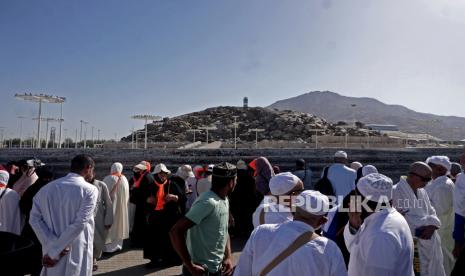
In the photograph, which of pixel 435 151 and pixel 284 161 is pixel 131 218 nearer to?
pixel 284 161

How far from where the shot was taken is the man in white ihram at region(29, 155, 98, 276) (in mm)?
3045

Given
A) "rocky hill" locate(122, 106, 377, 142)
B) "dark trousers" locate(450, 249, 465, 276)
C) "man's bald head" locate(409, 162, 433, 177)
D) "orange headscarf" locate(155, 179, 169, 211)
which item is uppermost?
"rocky hill" locate(122, 106, 377, 142)

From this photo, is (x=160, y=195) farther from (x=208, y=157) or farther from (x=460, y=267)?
(x=208, y=157)

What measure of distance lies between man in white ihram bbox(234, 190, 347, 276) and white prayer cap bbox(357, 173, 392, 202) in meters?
0.49

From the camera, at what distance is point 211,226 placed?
2615 millimetres

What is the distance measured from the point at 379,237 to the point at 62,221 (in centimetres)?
253

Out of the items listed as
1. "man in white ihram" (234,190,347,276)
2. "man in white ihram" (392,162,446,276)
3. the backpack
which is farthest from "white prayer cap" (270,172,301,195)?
the backpack

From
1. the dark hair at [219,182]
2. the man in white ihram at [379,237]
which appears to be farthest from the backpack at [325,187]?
the dark hair at [219,182]

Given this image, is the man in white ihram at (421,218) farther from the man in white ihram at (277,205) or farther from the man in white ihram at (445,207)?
the man in white ihram at (277,205)

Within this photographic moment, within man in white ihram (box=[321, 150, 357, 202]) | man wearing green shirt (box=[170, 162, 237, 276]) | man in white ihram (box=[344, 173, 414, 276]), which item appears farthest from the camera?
man in white ihram (box=[321, 150, 357, 202])

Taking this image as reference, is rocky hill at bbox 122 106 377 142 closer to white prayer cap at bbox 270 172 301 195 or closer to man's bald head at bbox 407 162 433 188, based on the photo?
man's bald head at bbox 407 162 433 188

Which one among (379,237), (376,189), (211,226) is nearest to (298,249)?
(379,237)

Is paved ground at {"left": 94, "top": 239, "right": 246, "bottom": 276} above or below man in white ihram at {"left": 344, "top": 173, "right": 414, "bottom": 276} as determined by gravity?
below

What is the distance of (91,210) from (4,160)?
9053 millimetres
